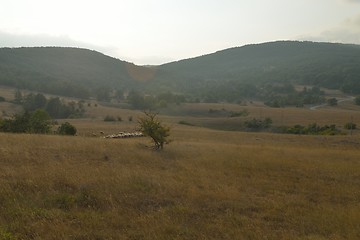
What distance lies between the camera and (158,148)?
26.7 m

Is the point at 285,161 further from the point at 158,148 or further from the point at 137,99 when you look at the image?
the point at 137,99

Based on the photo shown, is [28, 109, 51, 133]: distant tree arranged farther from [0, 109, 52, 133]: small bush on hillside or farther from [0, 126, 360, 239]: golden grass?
[0, 126, 360, 239]: golden grass

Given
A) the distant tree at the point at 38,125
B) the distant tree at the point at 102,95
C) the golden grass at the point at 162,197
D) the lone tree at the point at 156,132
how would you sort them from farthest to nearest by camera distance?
the distant tree at the point at 102,95 → the distant tree at the point at 38,125 → the lone tree at the point at 156,132 → the golden grass at the point at 162,197

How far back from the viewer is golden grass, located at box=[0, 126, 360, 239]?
9.58 meters

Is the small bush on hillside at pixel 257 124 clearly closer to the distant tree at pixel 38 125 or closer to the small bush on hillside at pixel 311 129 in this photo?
the small bush on hillside at pixel 311 129

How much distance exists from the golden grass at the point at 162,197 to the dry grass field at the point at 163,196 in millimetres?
29

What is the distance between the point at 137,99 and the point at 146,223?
396 ft

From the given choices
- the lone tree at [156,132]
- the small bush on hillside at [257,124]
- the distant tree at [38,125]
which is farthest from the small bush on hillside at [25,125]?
the small bush on hillside at [257,124]

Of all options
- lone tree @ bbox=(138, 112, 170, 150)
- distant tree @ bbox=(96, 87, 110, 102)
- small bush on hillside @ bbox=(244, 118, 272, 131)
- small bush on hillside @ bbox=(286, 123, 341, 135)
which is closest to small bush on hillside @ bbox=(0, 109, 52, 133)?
lone tree @ bbox=(138, 112, 170, 150)

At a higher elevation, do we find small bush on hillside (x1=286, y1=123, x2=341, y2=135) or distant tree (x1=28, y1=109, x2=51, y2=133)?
distant tree (x1=28, y1=109, x2=51, y2=133)

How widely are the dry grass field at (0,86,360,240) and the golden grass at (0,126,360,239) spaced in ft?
0.10

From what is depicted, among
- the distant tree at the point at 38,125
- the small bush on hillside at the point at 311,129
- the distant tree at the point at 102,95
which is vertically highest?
the distant tree at the point at 102,95

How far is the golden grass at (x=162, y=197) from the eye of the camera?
31.4 feet

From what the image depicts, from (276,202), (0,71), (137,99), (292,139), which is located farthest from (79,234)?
(0,71)
